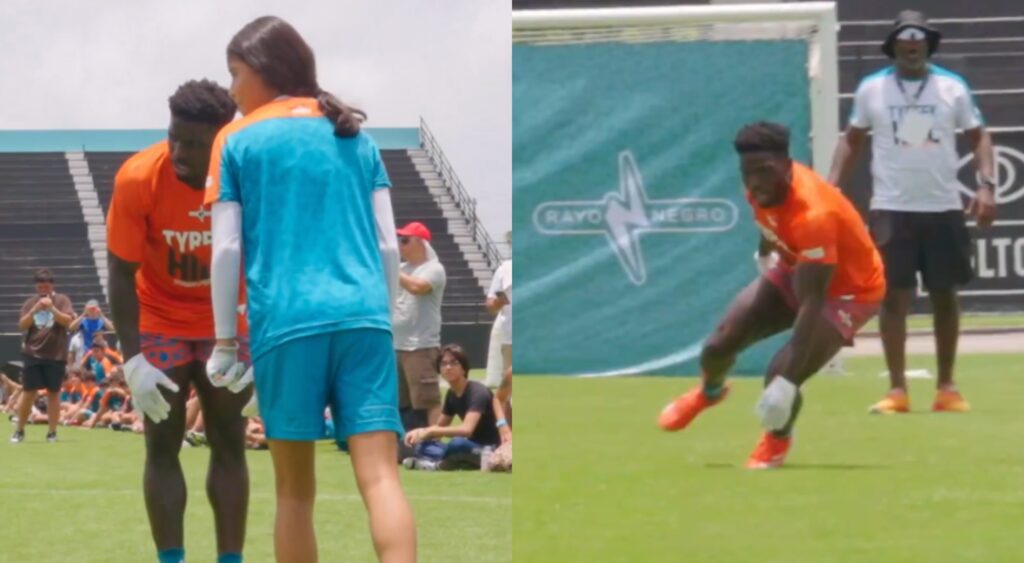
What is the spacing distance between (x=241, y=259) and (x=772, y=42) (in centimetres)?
688

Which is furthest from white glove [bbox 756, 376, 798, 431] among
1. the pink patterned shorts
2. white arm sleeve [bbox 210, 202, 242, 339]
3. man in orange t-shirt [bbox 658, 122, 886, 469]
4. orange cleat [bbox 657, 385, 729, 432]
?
white arm sleeve [bbox 210, 202, 242, 339]

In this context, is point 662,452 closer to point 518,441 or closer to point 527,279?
point 518,441

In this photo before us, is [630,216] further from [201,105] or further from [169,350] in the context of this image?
[201,105]

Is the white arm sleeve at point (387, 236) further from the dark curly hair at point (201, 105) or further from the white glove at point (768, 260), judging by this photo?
the white glove at point (768, 260)

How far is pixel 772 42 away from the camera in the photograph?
385 inches

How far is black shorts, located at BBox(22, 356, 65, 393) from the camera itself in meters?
12.8

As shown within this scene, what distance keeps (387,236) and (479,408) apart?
545 centimetres

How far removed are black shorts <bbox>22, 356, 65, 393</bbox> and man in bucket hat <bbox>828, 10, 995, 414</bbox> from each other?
22.8 ft

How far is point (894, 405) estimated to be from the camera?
688 cm

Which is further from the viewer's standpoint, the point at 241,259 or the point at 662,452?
the point at 662,452

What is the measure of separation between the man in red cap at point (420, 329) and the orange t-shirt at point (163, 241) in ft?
16.8

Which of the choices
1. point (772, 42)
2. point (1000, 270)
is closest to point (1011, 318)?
point (1000, 270)

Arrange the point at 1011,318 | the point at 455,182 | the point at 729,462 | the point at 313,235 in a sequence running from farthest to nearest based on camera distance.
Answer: the point at 455,182 < the point at 1011,318 < the point at 729,462 < the point at 313,235

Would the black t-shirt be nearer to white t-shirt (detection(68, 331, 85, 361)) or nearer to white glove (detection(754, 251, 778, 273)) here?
white glove (detection(754, 251, 778, 273))
